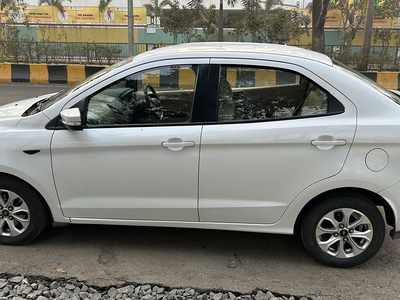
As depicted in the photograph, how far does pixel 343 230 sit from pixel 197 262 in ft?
4.03

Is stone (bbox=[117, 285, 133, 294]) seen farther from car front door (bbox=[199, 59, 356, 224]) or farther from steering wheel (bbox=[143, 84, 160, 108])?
steering wheel (bbox=[143, 84, 160, 108])

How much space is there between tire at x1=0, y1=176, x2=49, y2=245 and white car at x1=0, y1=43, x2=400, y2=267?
0.01 m

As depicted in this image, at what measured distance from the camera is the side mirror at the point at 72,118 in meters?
2.92

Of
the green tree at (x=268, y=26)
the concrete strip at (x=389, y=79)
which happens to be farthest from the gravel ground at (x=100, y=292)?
the green tree at (x=268, y=26)

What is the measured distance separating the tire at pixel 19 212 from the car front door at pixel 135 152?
0.23 meters

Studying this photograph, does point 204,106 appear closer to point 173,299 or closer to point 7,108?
point 173,299

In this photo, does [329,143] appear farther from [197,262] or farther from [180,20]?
[180,20]

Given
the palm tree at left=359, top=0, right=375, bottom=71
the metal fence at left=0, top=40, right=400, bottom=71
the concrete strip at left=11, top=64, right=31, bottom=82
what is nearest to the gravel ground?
the concrete strip at left=11, top=64, right=31, bottom=82

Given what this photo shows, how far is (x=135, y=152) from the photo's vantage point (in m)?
2.97

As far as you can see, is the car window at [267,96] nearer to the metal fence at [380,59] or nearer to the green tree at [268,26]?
the metal fence at [380,59]

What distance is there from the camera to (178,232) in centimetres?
369

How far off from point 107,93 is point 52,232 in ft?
4.98

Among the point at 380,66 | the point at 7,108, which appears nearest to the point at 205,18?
the point at 380,66

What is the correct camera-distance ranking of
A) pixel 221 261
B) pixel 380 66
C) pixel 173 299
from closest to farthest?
pixel 173 299
pixel 221 261
pixel 380 66
